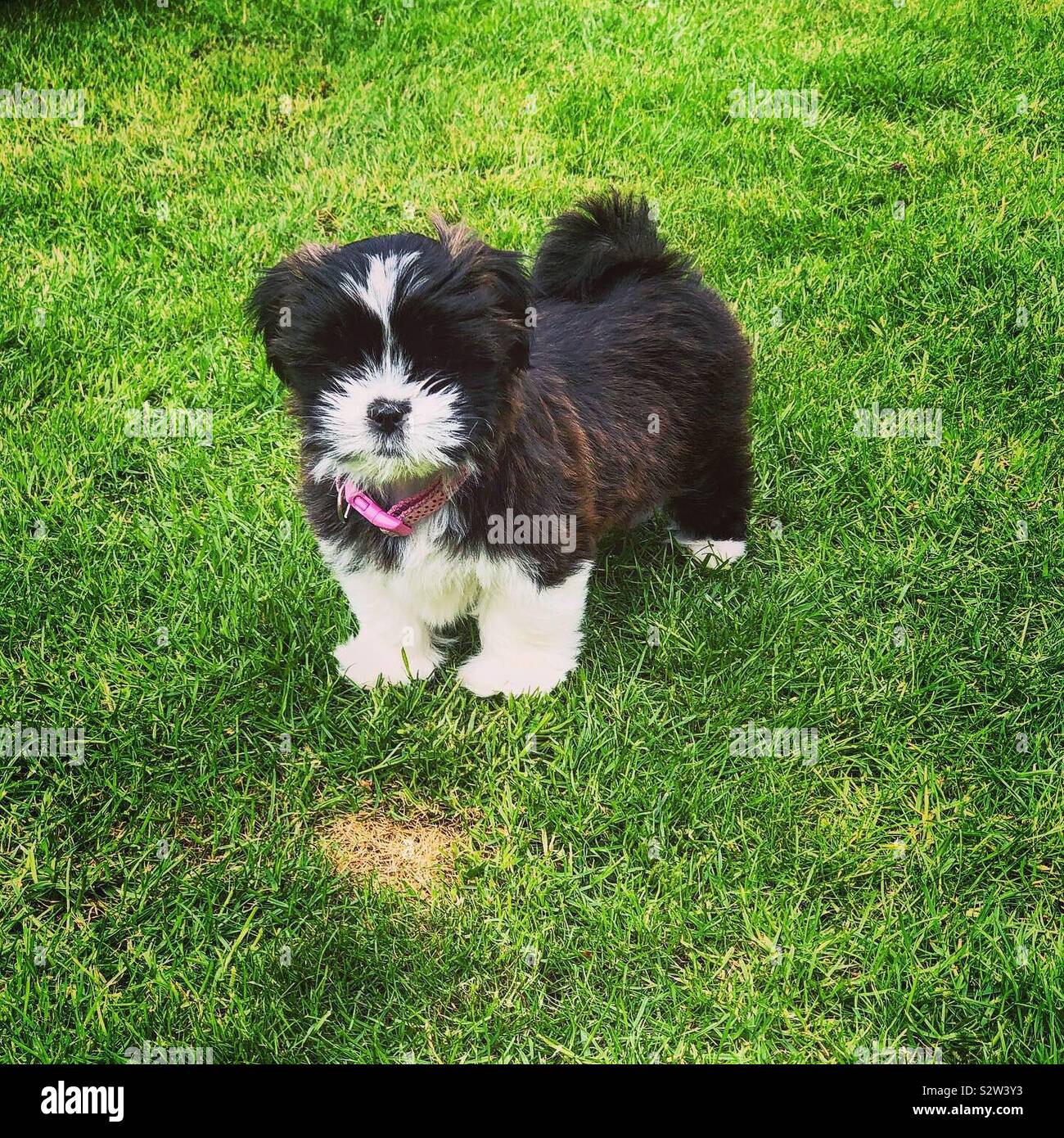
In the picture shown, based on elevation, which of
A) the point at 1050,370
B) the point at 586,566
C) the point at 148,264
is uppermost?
the point at 148,264

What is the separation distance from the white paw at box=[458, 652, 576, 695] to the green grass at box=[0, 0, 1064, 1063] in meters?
0.06

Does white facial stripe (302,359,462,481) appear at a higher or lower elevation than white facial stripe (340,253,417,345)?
lower

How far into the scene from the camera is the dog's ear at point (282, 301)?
2139mm

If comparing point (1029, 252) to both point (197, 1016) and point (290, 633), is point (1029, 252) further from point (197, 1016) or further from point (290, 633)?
point (197, 1016)

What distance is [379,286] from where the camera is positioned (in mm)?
1984

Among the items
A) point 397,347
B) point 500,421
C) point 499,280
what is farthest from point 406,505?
point 499,280

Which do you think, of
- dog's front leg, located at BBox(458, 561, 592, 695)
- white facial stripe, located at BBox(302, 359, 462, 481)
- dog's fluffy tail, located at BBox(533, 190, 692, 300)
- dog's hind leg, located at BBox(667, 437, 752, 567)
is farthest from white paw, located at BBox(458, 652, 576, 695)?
dog's fluffy tail, located at BBox(533, 190, 692, 300)

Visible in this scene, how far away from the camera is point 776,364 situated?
154 inches

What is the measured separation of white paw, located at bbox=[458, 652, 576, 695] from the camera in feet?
9.37

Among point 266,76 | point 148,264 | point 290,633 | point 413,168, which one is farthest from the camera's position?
point 266,76

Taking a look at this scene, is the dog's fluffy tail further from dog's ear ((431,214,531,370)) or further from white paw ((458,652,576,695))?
white paw ((458,652,576,695))

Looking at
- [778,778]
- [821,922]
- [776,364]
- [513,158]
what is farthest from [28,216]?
[821,922]

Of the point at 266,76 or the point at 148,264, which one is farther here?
the point at 266,76

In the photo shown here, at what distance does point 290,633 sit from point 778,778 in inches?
58.4
